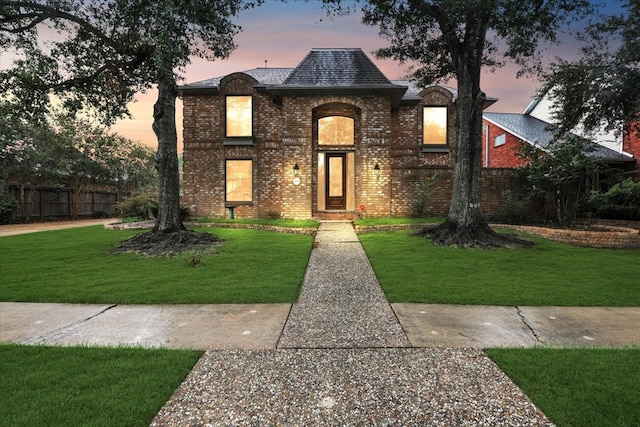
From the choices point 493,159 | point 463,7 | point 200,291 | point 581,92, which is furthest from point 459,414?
point 493,159

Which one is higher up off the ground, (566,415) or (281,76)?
(281,76)

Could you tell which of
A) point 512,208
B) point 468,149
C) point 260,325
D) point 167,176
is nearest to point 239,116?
point 167,176

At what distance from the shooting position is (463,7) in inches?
292

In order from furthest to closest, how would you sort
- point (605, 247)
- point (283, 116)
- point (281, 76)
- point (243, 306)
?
point (281, 76), point (283, 116), point (605, 247), point (243, 306)

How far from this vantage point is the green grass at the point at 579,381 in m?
2.10

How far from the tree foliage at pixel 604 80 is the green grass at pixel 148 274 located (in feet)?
30.2

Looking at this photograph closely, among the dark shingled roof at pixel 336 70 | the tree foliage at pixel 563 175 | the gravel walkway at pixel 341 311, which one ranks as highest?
the dark shingled roof at pixel 336 70

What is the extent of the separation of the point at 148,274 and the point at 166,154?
4201mm

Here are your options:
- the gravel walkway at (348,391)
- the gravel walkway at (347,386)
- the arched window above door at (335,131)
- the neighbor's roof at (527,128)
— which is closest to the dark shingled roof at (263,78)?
the arched window above door at (335,131)

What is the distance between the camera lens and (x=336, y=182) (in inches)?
619

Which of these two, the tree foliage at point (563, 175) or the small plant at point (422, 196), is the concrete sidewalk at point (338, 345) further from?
the small plant at point (422, 196)

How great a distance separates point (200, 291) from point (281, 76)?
14383mm

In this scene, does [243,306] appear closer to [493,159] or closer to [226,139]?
[226,139]

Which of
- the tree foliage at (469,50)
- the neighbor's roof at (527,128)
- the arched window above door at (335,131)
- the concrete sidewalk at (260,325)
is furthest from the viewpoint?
the neighbor's roof at (527,128)
